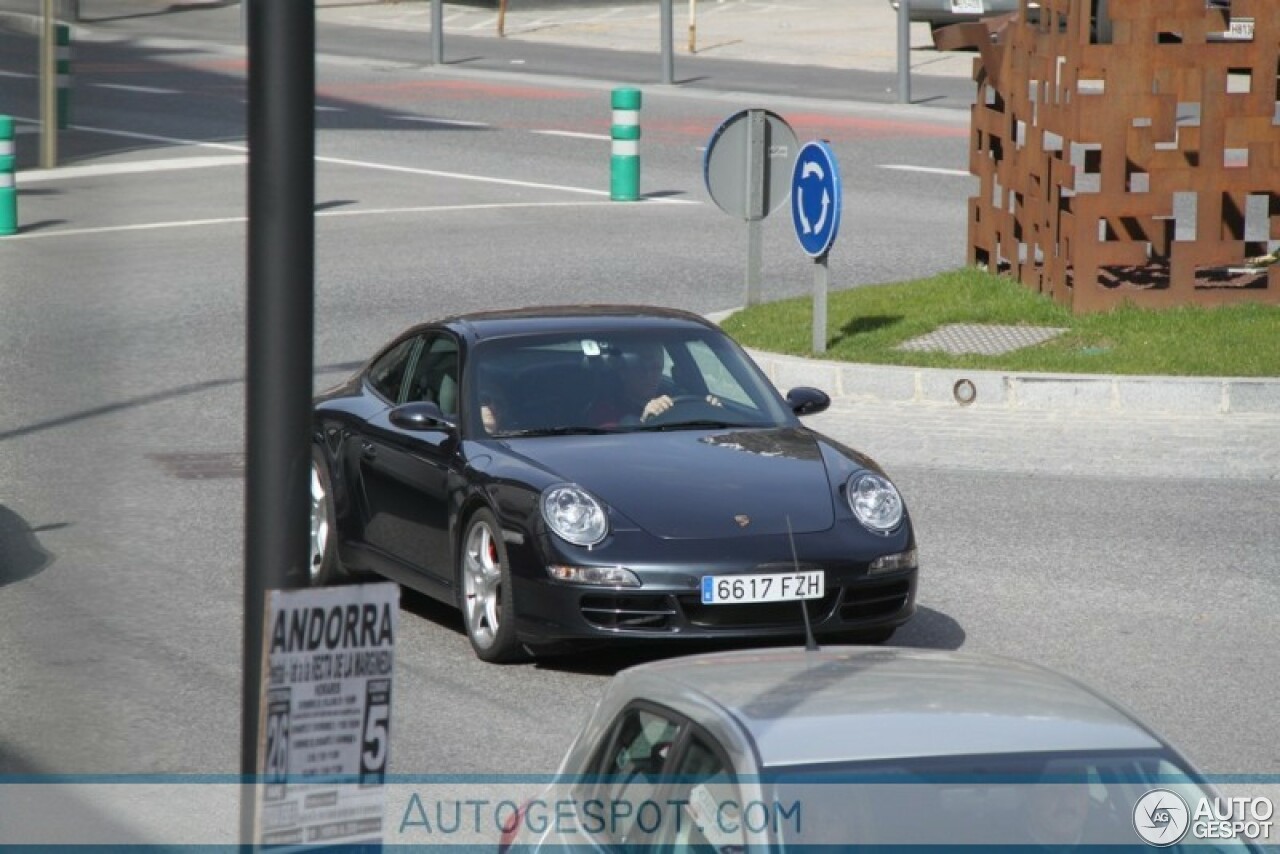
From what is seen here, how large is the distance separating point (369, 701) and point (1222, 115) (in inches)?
483

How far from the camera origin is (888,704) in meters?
4.52

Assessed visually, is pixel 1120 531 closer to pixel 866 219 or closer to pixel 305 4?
pixel 305 4

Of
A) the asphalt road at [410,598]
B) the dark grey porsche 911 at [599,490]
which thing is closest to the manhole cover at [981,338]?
the asphalt road at [410,598]

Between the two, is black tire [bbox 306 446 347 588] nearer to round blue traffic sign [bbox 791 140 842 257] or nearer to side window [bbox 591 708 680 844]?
round blue traffic sign [bbox 791 140 842 257]

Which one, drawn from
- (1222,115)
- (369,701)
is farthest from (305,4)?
(1222,115)

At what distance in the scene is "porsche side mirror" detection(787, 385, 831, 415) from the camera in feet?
32.2

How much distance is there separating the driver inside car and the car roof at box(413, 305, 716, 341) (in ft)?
0.61

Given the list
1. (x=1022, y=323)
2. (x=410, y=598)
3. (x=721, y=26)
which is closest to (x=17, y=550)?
(x=410, y=598)

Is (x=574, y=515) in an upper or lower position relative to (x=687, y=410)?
lower

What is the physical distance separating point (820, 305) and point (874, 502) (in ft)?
18.7

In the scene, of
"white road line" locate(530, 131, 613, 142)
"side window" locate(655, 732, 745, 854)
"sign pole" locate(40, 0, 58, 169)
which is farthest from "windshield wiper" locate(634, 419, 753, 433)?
"white road line" locate(530, 131, 613, 142)

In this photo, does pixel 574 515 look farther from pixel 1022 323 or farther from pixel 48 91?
pixel 1022 323

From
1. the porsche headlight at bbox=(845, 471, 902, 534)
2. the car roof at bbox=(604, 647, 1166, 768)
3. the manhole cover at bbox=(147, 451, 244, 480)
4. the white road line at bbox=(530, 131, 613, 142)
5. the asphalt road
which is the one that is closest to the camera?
the car roof at bbox=(604, 647, 1166, 768)

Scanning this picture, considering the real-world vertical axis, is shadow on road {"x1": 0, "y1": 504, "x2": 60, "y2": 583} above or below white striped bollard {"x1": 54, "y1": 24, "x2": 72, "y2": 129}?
below
